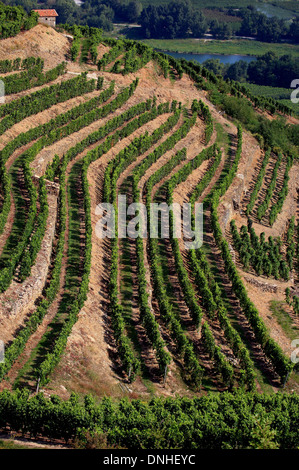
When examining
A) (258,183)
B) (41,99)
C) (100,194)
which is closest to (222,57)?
(258,183)

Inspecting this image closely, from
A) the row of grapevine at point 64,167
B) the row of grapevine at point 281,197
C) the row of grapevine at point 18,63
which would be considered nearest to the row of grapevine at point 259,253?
the row of grapevine at point 281,197

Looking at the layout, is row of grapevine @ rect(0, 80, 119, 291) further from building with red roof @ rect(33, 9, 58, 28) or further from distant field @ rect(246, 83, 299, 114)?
distant field @ rect(246, 83, 299, 114)

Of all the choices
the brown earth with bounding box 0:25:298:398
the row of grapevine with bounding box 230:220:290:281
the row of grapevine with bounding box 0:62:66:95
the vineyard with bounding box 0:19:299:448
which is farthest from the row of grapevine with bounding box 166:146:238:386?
the row of grapevine with bounding box 0:62:66:95

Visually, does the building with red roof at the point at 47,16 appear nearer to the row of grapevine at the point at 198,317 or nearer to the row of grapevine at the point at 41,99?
the row of grapevine at the point at 41,99

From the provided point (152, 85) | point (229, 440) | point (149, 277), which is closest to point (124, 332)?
point (149, 277)

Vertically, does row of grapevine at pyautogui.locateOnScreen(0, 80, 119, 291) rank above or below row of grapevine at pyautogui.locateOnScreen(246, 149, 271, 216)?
above

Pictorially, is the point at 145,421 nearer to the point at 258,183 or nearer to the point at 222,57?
the point at 258,183

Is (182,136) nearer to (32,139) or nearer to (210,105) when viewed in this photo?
(210,105)

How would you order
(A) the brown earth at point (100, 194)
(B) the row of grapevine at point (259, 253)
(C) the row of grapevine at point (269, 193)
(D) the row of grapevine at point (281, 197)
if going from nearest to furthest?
(A) the brown earth at point (100, 194) → (B) the row of grapevine at point (259, 253) → (D) the row of grapevine at point (281, 197) → (C) the row of grapevine at point (269, 193)
